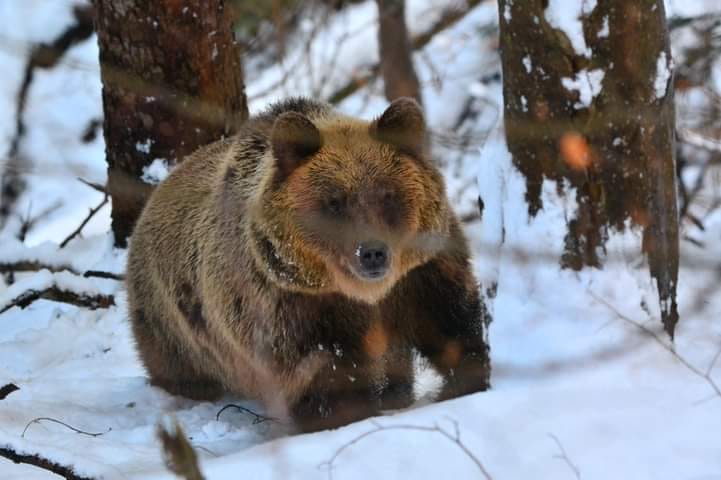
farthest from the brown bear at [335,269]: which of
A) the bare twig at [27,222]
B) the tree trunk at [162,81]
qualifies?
the bare twig at [27,222]

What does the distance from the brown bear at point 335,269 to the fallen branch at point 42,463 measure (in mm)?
1136

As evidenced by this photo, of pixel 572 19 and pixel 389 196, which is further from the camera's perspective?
pixel 389 196

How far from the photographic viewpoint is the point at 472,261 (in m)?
4.76

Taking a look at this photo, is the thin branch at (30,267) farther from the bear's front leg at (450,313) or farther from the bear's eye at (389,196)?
the bear's eye at (389,196)

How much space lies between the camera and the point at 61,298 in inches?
241

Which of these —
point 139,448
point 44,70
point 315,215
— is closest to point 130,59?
point 315,215

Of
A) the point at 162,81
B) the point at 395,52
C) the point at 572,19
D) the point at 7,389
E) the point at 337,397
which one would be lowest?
the point at 337,397

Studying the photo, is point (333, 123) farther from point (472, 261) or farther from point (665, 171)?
point (665, 171)

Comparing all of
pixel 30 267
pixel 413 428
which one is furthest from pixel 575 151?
pixel 30 267

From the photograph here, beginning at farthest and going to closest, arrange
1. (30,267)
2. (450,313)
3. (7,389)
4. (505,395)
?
(30,267)
(7,389)
(450,313)
(505,395)

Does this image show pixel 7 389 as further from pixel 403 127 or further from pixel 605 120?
pixel 605 120

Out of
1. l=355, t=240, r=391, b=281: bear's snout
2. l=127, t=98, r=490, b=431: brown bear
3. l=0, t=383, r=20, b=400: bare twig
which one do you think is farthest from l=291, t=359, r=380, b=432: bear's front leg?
l=0, t=383, r=20, b=400: bare twig

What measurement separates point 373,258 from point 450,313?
0.69m

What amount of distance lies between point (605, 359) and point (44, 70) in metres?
9.92
